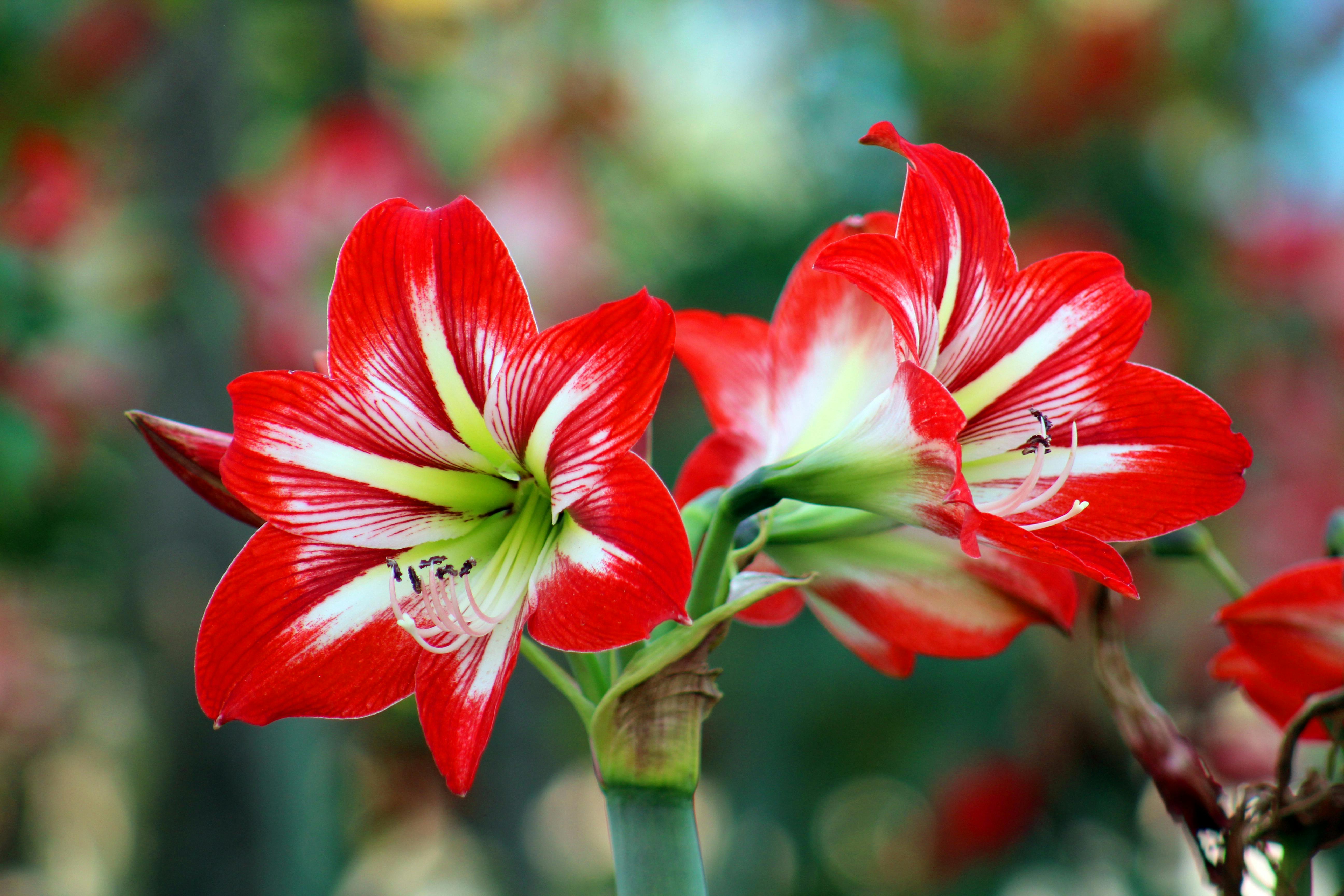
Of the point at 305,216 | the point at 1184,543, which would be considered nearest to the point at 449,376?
the point at 1184,543

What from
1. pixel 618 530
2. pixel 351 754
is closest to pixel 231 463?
pixel 618 530

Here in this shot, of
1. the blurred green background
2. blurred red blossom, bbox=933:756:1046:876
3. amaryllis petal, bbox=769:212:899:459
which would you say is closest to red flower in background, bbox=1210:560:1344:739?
amaryllis petal, bbox=769:212:899:459

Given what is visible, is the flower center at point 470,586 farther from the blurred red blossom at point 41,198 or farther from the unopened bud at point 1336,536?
the blurred red blossom at point 41,198

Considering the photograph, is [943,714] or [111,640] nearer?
[943,714]

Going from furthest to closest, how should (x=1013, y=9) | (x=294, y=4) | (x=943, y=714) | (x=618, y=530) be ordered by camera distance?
(x=294, y=4)
(x=1013, y=9)
(x=943, y=714)
(x=618, y=530)

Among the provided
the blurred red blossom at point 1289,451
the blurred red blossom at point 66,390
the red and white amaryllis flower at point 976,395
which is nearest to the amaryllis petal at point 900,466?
the red and white amaryllis flower at point 976,395

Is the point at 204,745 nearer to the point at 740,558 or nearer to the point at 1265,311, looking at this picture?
the point at 740,558
